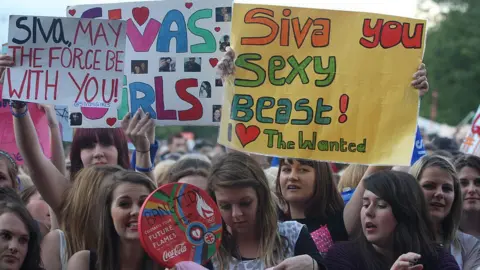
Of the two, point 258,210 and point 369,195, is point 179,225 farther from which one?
point 369,195

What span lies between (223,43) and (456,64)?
46.1m

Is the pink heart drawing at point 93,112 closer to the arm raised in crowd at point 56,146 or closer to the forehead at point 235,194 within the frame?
the arm raised in crowd at point 56,146

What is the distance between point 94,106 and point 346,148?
1496mm

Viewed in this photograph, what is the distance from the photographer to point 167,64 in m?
5.90

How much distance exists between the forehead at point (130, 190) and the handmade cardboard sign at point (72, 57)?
917 millimetres

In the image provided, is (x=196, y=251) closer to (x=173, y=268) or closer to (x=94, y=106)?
(x=173, y=268)

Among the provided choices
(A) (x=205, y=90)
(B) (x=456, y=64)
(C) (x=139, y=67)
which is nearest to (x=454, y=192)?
(A) (x=205, y=90)

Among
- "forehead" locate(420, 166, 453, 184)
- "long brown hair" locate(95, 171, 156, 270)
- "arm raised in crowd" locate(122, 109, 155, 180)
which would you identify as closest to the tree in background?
"forehead" locate(420, 166, 453, 184)

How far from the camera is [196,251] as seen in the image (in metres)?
4.45

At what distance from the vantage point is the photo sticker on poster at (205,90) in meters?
5.84

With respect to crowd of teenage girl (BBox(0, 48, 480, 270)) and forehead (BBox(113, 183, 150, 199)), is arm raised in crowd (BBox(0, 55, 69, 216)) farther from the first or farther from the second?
forehead (BBox(113, 183, 150, 199))

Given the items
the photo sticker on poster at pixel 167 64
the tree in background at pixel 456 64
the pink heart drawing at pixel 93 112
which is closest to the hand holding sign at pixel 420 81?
the photo sticker on poster at pixel 167 64

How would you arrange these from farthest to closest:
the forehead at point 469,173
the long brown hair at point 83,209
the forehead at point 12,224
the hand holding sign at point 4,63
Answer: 1. the forehead at point 469,173
2. the hand holding sign at point 4,63
3. the long brown hair at point 83,209
4. the forehead at point 12,224

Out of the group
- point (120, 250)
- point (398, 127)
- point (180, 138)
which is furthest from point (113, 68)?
point (180, 138)
